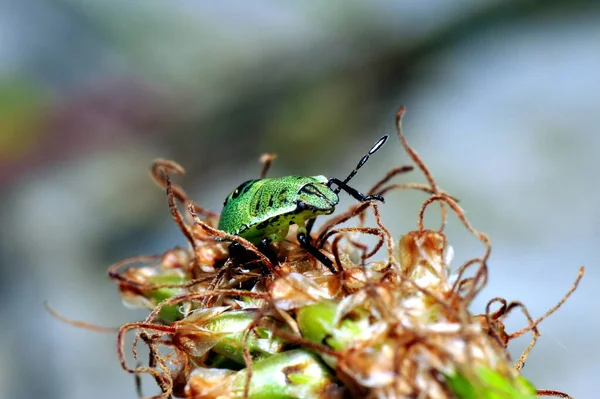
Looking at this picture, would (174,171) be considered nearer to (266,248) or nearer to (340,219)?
(266,248)

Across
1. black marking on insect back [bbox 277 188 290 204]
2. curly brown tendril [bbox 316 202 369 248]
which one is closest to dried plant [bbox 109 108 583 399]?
curly brown tendril [bbox 316 202 369 248]

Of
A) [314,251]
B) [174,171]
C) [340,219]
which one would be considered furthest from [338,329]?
[174,171]

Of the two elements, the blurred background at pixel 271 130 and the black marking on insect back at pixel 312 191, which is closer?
the black marking on insect back at pixel 312 191

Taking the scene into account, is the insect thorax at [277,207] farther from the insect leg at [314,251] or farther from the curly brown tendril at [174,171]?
the curly brown tendril at [174,171]

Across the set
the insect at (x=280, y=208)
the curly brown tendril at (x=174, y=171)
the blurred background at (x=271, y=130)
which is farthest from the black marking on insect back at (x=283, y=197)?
the blurred background at (x=271, y=130)

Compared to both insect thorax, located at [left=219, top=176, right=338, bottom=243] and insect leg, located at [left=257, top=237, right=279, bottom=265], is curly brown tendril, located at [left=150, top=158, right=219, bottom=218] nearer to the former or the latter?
insect thorax, located at [left=219, top=176, right=338, bottom=243]

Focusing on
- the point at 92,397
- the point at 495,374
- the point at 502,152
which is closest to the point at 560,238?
the point at 502,152
